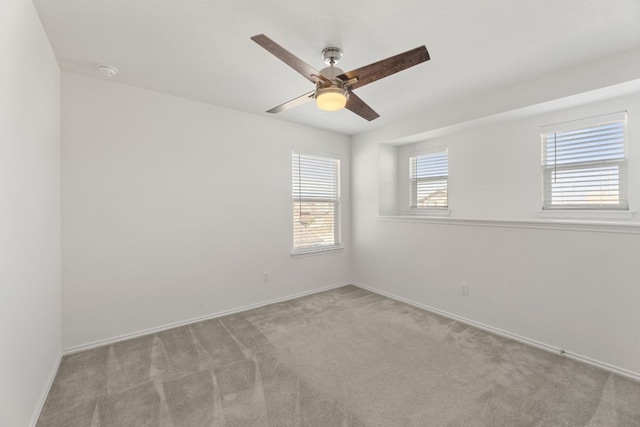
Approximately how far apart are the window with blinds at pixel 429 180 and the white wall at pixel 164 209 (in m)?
1.83

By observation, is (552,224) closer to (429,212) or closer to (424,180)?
(429,212)

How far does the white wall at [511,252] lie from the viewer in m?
2.33

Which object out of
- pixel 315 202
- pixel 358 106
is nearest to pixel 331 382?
pixel 358 106

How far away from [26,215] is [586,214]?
453cm

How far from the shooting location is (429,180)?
13.9 feet

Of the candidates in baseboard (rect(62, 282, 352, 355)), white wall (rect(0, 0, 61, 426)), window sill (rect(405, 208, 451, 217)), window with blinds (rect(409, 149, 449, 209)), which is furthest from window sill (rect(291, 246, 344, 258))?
white wall (rect(0, 0, 61, 426))

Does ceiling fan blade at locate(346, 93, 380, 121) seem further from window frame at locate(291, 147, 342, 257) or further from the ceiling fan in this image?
window frame at locate(291, 147, 342, 257)

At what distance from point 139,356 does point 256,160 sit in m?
2.41

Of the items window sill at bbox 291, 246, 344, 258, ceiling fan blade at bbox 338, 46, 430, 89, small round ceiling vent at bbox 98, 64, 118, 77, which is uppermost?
small round ceiling vent at bbox 98, 64, 118, 77

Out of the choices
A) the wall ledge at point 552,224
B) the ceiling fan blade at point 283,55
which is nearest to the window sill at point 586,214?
the wall ledge at point 552,224

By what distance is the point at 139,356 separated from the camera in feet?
8.22

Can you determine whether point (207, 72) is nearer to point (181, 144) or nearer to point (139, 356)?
point (181, 144)

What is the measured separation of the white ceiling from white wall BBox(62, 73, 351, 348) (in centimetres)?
44

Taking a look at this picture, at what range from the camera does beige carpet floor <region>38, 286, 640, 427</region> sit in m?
1.78
